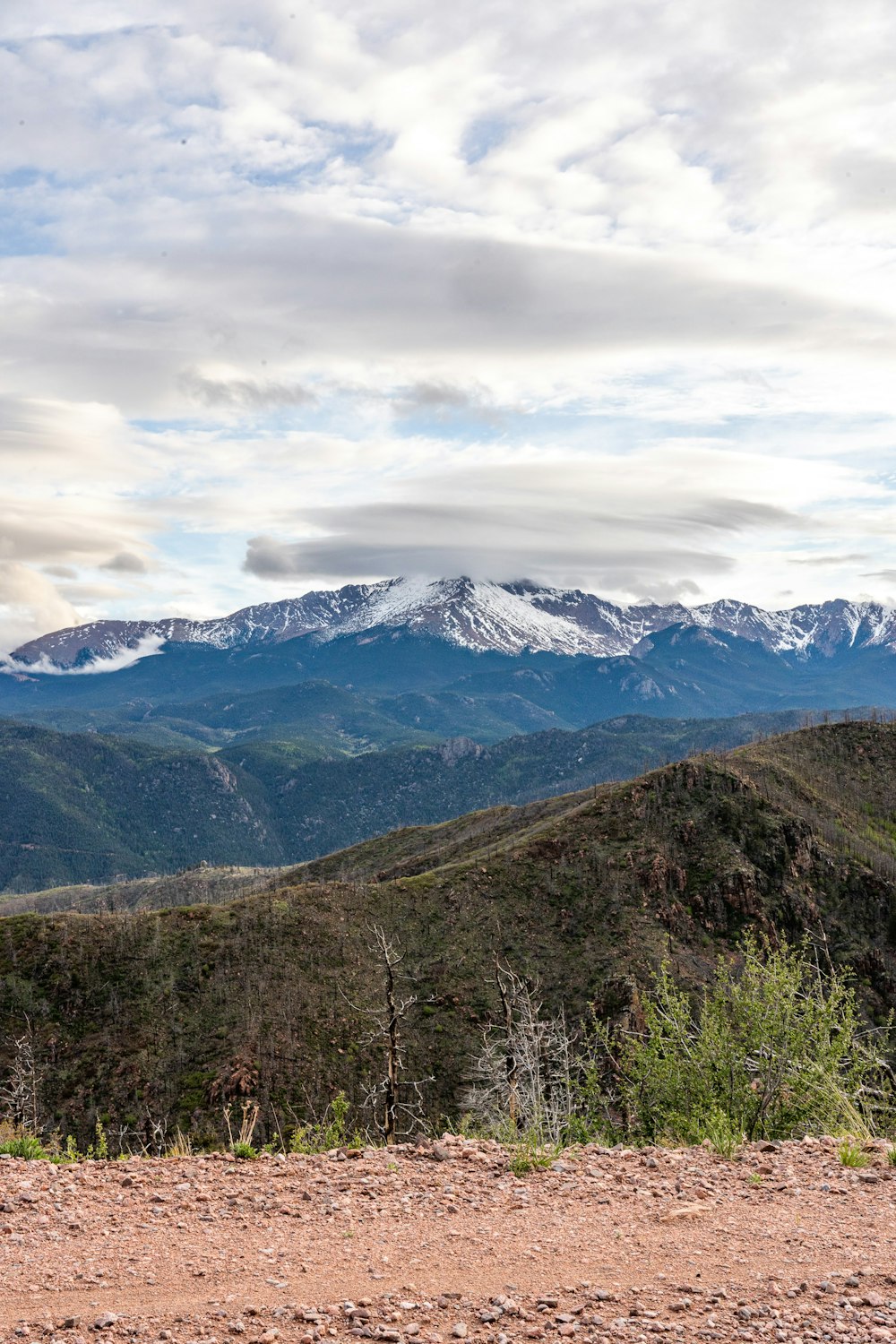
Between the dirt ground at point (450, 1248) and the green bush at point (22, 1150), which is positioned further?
the green bush at point (22, 1150)

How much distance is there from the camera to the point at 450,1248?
36.4 feet

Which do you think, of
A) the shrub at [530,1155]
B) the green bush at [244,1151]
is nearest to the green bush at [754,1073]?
the shrub at [530,1155]


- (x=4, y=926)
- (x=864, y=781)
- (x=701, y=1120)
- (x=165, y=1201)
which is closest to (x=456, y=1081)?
(x=4, y=926)

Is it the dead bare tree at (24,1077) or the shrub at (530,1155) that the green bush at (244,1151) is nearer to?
the shrub at (530,1155)

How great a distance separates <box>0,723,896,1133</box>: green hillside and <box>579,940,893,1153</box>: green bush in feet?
188

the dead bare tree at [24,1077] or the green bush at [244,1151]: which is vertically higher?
the green bush at [244,1151]

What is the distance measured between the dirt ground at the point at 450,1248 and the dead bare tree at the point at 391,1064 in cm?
539

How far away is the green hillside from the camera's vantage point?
8788 cm

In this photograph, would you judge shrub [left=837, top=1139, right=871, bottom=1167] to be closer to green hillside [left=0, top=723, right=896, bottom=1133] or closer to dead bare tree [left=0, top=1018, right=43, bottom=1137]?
green hillside [left=0, top=723, right=896, bottom=1133]

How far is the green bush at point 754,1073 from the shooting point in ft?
60.3

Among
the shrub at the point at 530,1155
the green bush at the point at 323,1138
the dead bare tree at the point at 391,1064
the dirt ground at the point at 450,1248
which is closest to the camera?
the dirt ground at the point at 450,1248

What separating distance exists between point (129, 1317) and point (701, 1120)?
13.7 metres

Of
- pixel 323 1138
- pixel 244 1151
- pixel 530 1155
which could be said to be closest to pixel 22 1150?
pixel 244 1151

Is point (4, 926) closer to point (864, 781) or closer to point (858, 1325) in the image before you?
point (858, 1325)
